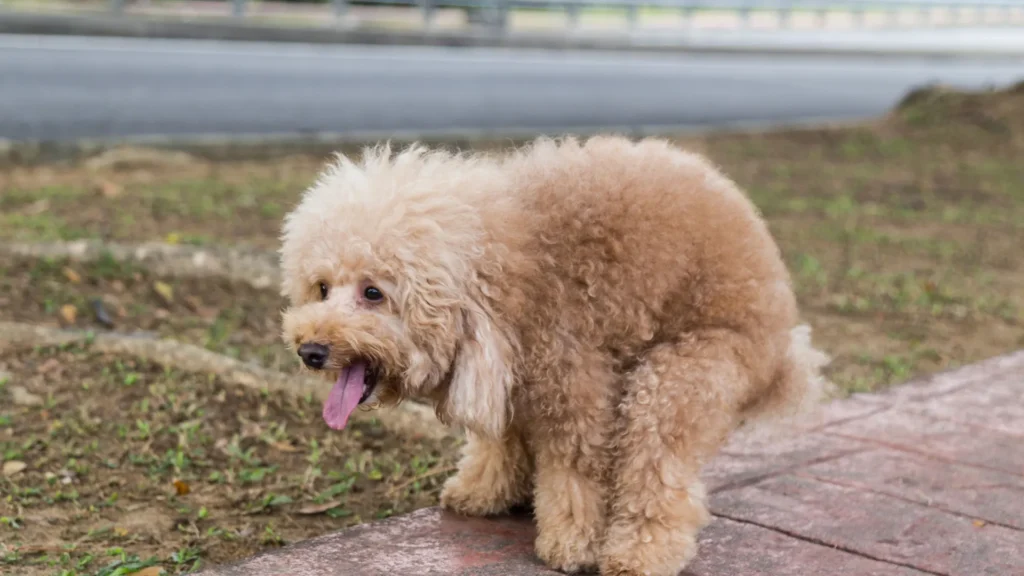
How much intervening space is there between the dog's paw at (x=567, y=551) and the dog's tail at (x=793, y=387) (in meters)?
0.65

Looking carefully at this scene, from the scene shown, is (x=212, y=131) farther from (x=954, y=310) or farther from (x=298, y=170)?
(x=954, y=310)

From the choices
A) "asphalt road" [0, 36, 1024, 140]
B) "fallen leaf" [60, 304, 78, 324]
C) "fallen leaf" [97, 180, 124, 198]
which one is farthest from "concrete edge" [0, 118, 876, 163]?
"fallen leaf" [60, 304, 78, 324]

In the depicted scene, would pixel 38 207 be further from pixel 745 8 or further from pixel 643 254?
pixel 745 8

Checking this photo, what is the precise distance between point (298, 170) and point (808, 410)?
6.63m

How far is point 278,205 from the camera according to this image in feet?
26.6

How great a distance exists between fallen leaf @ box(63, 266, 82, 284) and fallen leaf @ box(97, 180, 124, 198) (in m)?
2.38

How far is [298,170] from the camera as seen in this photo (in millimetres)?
9727

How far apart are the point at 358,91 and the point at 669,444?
10.2m

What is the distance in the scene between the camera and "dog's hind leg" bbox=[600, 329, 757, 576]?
3262 mm

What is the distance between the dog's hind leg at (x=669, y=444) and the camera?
10.7 feet

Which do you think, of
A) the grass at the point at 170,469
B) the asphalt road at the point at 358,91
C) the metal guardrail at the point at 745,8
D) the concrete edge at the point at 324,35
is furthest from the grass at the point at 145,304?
the metal guardrail at the point at 745,8

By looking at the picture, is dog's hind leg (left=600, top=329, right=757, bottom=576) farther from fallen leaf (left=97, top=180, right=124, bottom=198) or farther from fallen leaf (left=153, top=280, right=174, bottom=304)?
fallen leaf (left=97, top=180, right=124, bottom=198)

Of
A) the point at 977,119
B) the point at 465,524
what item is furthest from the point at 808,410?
the point at 977,119

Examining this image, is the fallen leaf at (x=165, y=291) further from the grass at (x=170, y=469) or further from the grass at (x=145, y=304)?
the grass at (x=170, y=469)
